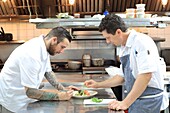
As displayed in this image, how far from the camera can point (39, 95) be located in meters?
2.80

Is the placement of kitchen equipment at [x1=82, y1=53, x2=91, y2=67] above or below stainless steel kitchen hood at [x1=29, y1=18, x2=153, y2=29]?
below

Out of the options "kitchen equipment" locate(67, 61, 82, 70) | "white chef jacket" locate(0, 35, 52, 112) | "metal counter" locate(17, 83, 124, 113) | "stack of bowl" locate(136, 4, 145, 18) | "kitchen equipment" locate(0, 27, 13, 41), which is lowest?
"kitchen equipment" locate(67, 61, 82, 70)

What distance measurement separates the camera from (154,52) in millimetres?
2582

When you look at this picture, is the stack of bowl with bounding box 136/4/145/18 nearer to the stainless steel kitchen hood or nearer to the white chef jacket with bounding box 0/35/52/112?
the stainless steel kitchen hood

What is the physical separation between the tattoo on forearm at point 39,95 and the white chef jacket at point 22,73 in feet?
0.17

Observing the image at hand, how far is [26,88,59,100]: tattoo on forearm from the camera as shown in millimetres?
2731

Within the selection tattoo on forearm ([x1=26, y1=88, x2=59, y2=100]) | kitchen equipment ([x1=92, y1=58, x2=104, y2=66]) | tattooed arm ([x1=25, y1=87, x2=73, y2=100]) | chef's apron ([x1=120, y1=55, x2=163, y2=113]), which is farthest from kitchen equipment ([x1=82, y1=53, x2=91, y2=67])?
chef's apron ([x1=120, y1=55, x2=163, y2=113])

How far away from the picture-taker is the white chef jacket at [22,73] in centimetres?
268

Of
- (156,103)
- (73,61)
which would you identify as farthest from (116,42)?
(73,61)

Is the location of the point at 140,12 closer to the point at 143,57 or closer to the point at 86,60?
the point at 143,57

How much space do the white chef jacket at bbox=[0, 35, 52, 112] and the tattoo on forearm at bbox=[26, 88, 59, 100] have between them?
52 mm

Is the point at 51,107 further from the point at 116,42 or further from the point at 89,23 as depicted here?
the point at 89,23

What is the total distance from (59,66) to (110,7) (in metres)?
1.54

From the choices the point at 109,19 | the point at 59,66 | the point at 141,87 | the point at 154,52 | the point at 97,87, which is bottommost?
the point at 59,66
